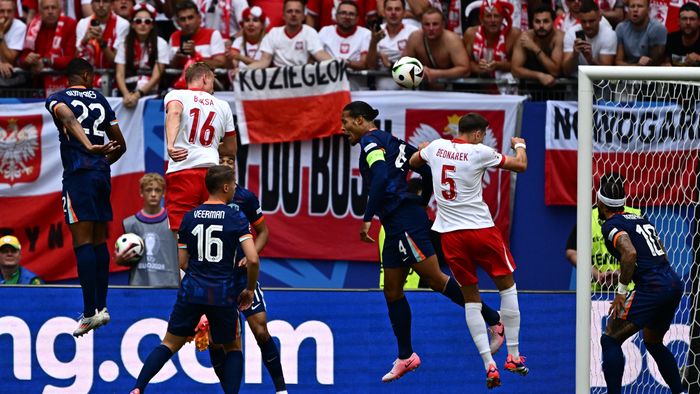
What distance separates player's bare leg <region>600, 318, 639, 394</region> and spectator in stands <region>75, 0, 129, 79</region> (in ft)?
22.6

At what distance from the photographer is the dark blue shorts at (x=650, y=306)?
12.9 meters

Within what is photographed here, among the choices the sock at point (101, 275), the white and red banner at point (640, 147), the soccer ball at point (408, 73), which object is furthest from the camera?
the white and red banner at point (640, 147)

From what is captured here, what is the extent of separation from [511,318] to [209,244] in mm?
2868

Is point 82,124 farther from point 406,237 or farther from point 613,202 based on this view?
point 613,202

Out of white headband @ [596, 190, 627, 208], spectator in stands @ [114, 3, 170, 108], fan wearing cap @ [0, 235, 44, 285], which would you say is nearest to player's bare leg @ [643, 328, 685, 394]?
white headband @ [596, 190, 627, 208]

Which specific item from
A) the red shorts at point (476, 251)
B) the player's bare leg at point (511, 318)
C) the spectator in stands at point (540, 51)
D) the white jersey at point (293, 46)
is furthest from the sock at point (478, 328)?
the white jersey at point (293, 46)

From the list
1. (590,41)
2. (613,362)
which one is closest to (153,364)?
(613,362)

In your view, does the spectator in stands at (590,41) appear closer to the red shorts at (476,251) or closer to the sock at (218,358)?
the red shorts at (476,251)

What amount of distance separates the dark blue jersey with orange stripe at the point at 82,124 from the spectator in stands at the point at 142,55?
12.5ft

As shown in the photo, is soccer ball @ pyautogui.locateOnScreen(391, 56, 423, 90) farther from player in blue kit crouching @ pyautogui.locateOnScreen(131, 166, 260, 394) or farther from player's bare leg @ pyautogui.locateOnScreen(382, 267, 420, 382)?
player in blue kit crouching @ pyautogui.locateOnScreen(131, 166, 260, 394)

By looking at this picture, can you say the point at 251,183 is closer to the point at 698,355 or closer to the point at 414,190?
the point at 414,190

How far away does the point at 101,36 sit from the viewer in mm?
16562

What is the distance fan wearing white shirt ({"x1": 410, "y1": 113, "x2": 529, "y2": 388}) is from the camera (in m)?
12.2

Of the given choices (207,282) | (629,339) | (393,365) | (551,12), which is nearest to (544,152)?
(551,12)
